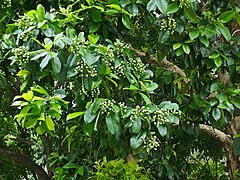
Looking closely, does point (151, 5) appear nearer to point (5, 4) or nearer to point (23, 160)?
point (5, 4)

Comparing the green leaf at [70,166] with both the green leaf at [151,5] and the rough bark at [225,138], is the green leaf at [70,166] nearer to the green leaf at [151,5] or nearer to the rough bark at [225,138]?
the rough bark at [225,138]

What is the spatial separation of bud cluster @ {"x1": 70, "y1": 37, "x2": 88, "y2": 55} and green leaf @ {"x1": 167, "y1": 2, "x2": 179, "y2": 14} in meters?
0.32

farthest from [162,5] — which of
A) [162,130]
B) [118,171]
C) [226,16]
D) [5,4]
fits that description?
[118,171]

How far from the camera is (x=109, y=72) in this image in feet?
4.14

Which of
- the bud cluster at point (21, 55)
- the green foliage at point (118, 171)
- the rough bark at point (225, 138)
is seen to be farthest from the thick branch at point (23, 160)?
the bud cluster at point (21, 55)

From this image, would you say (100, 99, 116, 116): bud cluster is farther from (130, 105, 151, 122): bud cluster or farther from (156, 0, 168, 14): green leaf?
(156, 0, 168, 14): green leaf

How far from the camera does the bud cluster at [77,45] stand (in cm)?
121

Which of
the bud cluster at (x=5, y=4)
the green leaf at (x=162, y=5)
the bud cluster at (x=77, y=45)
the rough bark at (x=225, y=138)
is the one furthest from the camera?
the rough bark at (x=225, y=138)

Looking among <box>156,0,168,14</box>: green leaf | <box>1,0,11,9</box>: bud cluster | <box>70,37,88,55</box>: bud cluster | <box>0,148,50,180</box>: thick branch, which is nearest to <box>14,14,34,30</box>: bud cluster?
<box>70,37,88,55</box>: bud cluster

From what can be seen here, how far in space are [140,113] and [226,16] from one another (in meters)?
0.54

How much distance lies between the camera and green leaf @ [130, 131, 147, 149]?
126cm

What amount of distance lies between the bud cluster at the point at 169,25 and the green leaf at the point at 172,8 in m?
0.06

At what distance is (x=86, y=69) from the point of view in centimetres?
122

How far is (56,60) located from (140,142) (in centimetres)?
37
